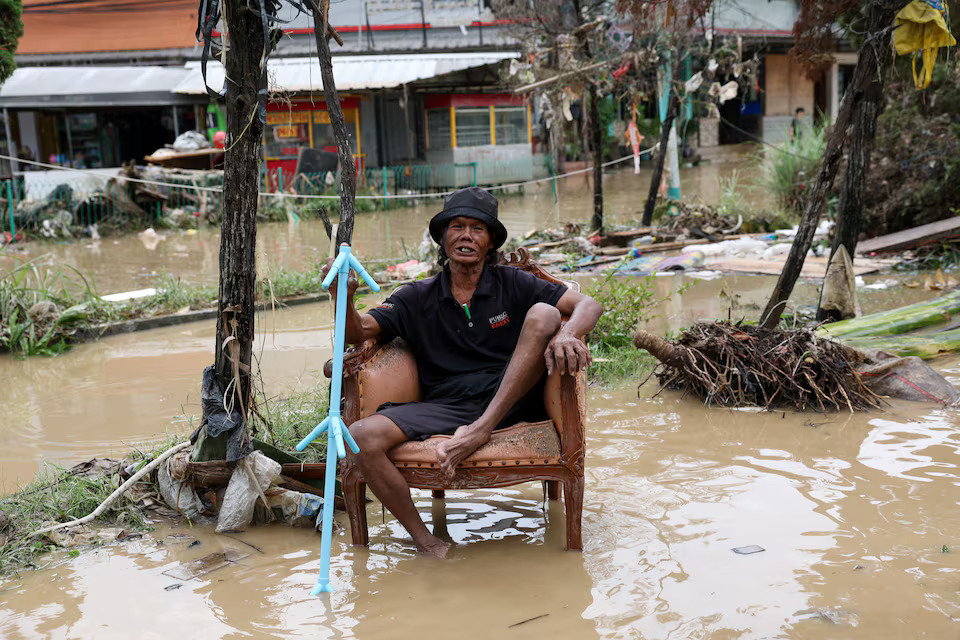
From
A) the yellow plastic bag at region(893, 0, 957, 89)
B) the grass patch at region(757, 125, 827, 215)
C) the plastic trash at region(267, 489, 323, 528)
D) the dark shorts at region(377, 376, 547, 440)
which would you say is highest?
the yellow plastic bag at region(893, 0, 957, 89)

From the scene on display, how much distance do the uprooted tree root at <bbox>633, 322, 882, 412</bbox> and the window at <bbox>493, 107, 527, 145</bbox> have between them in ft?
64.8

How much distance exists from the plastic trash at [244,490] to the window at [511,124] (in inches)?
851

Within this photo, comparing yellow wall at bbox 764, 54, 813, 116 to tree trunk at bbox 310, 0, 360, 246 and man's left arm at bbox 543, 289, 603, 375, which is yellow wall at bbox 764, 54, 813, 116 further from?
man's left arm at bbox 543, 289, 603, 375

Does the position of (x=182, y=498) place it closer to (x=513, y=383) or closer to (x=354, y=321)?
(x=354, y=321)

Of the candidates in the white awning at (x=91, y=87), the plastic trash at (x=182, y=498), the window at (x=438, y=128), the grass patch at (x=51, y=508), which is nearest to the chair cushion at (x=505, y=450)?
the plastic trash at (x=182, y=498)

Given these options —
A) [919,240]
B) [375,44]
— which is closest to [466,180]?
[375,44]

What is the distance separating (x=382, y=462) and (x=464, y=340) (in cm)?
71

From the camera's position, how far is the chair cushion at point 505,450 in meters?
3.46

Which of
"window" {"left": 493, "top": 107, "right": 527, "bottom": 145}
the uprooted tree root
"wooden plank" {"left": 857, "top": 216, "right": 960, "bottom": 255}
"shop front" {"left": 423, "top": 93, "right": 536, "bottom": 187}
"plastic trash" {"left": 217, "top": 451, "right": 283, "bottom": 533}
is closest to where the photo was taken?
"plastic trash" {"left": 217, "top": 451, "right": 283, "bottom": 533}

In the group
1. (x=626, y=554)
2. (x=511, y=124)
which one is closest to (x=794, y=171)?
(x=511, y=124)

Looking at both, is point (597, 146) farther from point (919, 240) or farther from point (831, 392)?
point (831, 392)

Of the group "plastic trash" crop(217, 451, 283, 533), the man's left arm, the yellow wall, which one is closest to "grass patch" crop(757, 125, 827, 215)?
the man's left arm

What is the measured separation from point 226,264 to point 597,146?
10424 millimetres

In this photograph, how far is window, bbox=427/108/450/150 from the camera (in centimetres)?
2427
